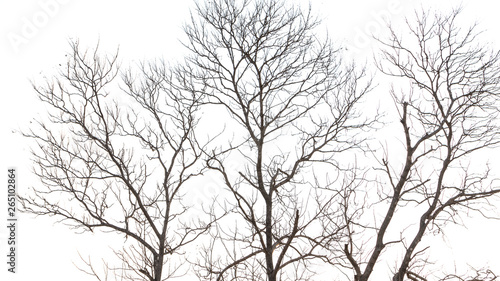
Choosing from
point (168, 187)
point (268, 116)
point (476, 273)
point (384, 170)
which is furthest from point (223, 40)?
point (476, 273)

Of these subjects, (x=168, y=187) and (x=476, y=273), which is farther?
(x=168, y=187)

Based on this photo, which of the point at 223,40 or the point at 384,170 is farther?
the point at 223,40

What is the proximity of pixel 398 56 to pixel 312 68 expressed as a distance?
1.69 meters

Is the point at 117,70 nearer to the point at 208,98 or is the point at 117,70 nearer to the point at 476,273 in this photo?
the point at 208,98

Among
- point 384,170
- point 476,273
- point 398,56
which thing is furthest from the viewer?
point 398,56

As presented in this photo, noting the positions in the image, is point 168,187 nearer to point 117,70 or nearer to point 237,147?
point 237,147

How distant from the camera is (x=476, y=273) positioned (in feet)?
26.9

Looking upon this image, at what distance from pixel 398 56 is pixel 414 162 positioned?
230cm

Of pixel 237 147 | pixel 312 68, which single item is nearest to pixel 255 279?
pixel 237 147

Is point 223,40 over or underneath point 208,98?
over

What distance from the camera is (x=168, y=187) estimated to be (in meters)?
11.3

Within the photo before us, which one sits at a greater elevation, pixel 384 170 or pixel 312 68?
pixel 312 68

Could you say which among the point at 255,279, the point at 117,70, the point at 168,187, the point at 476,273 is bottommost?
the point at 476,273

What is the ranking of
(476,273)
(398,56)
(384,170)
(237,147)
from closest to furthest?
(476,273) → (384,170) → (398,56) → (237,147)
